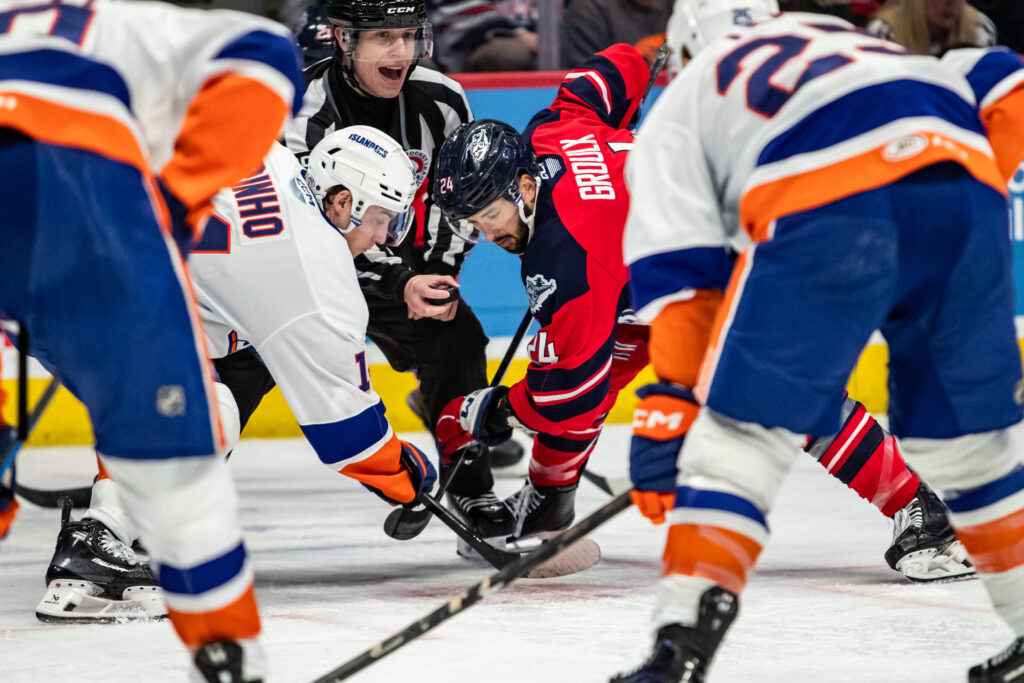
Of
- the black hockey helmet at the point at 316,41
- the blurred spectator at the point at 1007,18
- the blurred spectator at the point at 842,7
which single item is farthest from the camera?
the blurred spectator at the point at 1007,18

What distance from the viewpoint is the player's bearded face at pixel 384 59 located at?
3.65 meters

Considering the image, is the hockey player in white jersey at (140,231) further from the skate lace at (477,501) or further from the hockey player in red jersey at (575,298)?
the skate lace at (477,501)

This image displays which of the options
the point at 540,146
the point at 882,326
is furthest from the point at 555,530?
the point at 882,326

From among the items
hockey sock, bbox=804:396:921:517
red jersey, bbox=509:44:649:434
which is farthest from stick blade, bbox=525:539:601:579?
hockey sock, bbox=804:396:921:517

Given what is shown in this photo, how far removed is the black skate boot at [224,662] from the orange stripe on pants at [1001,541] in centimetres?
99

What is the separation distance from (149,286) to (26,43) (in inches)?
12.3

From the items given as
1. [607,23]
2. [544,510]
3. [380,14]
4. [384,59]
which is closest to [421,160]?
[384,59]

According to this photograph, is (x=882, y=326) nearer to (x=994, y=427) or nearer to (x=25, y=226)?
(x=994, y=427)

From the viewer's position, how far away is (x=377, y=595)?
9.71 ft

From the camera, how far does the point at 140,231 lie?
1663mm

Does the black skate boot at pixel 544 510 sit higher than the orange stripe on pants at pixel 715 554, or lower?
lower

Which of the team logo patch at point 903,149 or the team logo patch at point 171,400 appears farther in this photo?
the team logo patch at point 903,149

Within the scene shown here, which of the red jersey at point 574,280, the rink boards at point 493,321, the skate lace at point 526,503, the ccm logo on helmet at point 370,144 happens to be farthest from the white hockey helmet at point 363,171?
the rink boards at point 493,321

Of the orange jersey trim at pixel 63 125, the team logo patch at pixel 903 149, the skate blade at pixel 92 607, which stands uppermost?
the orange jersey trim at pixel 63 125
